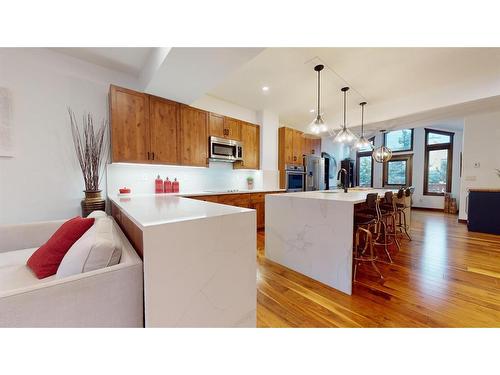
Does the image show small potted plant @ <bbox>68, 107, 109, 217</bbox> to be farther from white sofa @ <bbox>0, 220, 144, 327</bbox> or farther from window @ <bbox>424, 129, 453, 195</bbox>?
window @ <bbox>424, 129, 453, 195</bbox>

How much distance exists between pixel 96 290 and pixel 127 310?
0.16 metres

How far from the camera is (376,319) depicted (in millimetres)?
1479

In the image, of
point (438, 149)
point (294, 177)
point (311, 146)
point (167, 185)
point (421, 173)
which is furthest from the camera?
point (421, 173)

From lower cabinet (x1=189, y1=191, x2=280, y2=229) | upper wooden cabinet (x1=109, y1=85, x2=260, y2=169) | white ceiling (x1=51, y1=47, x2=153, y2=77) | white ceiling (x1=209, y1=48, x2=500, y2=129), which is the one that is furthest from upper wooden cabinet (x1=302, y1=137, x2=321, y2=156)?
white ceiling (x1=51, y1=47, x2=153, y2=77)

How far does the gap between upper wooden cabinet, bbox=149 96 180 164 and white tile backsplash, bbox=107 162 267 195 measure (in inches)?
13.2

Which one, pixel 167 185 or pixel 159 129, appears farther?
pixel 167 185

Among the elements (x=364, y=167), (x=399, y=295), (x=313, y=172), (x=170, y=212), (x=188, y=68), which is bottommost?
(x=399, y=295)

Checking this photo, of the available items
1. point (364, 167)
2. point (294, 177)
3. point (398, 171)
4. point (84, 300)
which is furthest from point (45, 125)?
point (398, 171)

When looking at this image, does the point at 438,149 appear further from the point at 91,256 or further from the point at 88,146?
the point at 88,146

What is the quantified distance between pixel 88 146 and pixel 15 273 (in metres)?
1.66

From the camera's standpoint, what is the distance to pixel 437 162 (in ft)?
21.8

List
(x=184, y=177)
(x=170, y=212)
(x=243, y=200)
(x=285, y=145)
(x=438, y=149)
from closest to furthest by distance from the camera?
(x=170, y=212), (x=184, y=177), (x=243, y=200), (x=285, y=145), (x=438, y=149)
